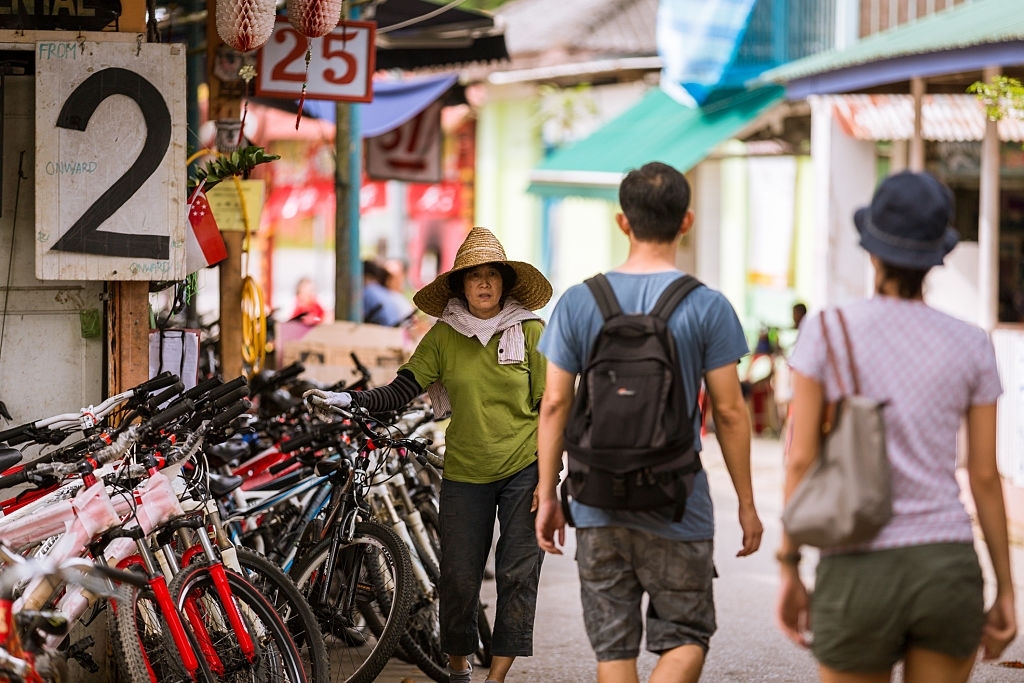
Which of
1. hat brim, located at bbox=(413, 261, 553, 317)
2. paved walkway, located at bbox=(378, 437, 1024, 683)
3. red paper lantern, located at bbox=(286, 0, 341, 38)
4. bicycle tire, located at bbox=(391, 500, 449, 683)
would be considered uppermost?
red paper lantern, located at bbox=(286, 0, 341, 38)

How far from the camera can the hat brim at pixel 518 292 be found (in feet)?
20.5

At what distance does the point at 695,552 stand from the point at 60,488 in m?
2.23

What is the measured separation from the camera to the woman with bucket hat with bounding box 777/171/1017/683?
3.76 m

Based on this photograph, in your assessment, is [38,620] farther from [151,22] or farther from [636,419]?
[151,22]

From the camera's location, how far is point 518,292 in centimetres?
635

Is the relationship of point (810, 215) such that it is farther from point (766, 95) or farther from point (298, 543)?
point (298, 543)

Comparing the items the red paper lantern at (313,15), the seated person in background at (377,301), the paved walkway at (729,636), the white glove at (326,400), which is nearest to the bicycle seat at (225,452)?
the white glove at (326,400)

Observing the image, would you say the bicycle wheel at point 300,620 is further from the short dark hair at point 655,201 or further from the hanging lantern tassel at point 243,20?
the hanging lantern tassel at point 243,20

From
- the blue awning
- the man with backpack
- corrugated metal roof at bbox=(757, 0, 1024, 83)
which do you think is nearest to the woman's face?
the man with backpack

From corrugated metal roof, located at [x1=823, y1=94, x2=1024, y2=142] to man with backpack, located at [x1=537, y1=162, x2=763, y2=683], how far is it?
30.8 feet

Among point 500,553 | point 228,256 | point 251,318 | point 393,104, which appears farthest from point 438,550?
point 393,104

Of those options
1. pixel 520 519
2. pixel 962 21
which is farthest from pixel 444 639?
pixel 962 21

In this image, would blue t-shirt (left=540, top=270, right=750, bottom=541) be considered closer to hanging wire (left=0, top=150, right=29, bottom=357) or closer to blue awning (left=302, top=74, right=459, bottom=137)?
hanging wire (left=0, top=150, right=29, bottom=357)

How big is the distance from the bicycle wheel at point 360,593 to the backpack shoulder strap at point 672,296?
7.09 feet
